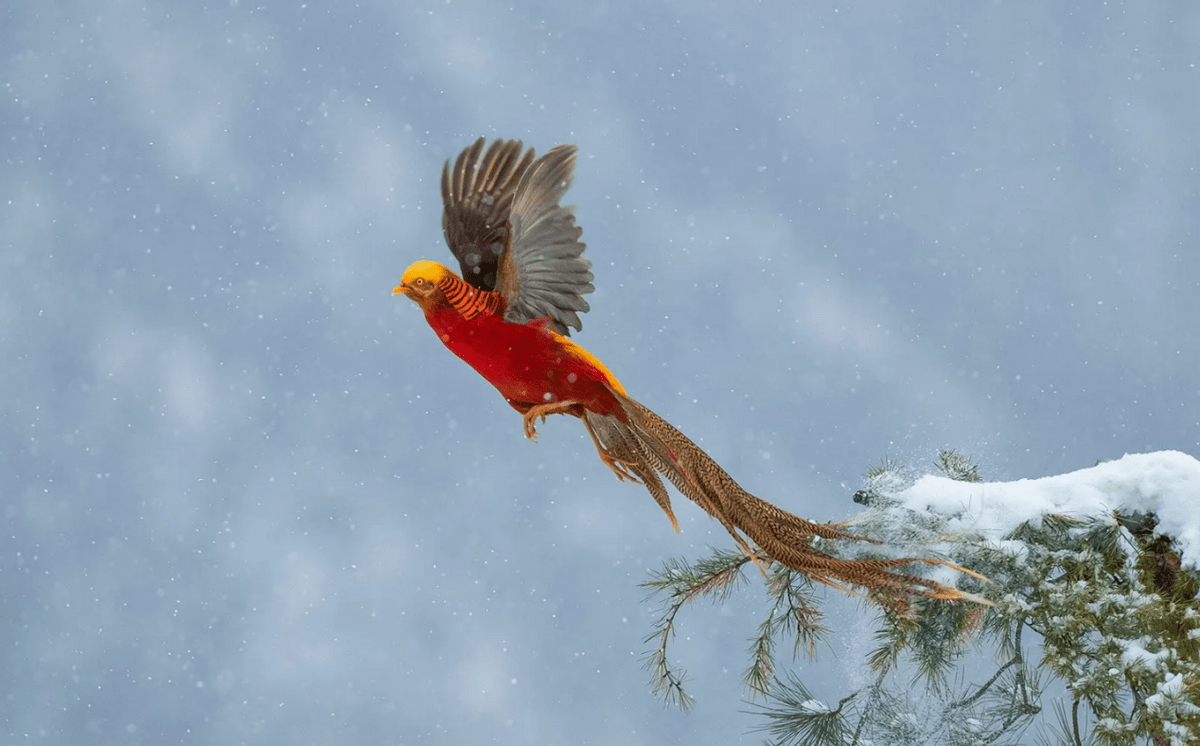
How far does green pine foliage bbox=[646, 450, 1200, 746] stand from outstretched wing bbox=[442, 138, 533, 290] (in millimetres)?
895

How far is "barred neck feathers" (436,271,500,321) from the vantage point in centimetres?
201

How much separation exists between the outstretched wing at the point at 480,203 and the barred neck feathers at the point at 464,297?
0.21 ft

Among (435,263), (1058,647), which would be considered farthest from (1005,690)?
(435,263)

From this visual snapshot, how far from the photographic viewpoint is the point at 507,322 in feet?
6.77

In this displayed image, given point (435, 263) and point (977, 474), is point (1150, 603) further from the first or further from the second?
point (435, 263)

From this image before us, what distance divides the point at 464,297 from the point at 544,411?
264 mm

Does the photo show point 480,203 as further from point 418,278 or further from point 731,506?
point 731,506

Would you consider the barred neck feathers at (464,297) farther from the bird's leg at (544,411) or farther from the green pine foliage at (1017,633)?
the green pine foliage at (1017,633)

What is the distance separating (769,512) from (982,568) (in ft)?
1.62

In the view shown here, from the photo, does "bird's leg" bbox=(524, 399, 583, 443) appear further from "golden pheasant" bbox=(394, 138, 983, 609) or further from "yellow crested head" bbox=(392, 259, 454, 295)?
"yellow crested head" bbox=(392, 259, 454, 295)

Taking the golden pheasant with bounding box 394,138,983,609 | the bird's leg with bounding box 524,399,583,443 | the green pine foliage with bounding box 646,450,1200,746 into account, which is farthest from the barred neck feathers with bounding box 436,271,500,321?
the green pine foliage with bounding box 646,450,1200,746

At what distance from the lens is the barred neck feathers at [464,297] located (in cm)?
201

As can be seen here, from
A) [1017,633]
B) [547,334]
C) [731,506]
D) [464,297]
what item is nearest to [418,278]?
[464,297]

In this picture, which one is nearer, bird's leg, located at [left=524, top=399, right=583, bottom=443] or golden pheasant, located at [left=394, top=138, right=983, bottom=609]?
golden pheasant, located at [left=394, top=138, right=983, bottom=609]
